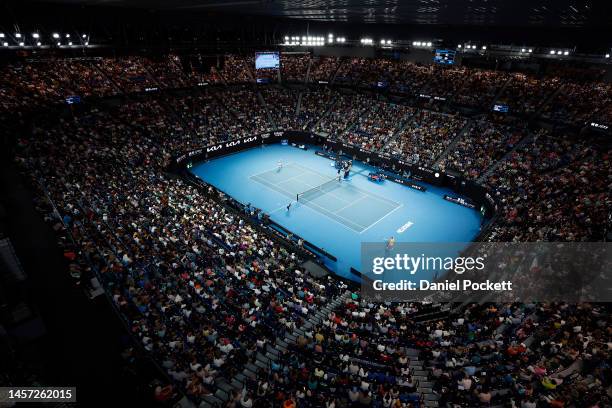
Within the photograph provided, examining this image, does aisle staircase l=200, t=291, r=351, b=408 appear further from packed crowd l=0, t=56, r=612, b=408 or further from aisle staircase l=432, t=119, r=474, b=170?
aisle staircase l=432, t=119, r=474, b=170

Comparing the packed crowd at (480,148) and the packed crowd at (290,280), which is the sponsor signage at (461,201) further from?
the packed crowd at (480,148)

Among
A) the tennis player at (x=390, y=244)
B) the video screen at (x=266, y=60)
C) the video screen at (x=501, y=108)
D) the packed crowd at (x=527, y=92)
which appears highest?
the video screen at (x=266, y=60)

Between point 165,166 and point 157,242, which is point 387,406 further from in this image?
point 165,166

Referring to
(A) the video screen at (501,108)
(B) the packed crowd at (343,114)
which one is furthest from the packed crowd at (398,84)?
(B) the packed crowd at (343,114)

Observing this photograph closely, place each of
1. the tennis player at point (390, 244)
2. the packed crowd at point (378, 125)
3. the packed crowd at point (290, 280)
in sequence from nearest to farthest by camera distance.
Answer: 1. the packed crowd at point (290, 280)
2. the tennis player at point (390, 244)
3. the packed crowd at point (378, 125)

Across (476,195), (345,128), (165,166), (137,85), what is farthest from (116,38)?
(476,195)

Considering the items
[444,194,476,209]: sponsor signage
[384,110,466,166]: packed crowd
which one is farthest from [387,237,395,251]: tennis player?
[384,110,466,166]: packed crowd

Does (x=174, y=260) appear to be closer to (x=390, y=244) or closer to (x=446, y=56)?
(x=390, y=244)
